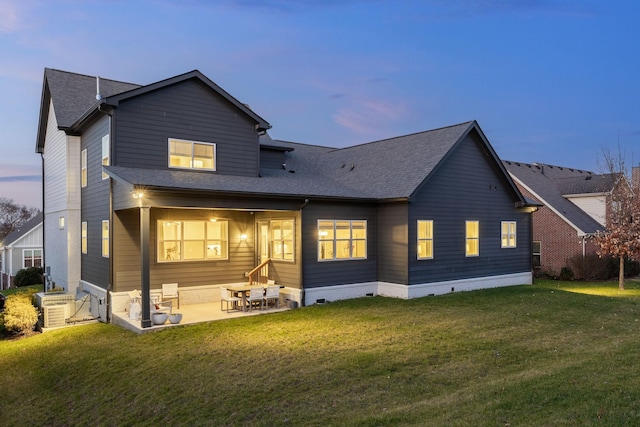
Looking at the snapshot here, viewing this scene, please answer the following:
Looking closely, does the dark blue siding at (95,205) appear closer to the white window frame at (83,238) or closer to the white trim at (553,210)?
the white window frame at (83,238)

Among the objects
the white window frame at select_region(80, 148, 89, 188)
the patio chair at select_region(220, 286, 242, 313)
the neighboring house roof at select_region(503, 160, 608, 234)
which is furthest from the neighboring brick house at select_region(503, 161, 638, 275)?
the white window frame at select_region(80, 148, 89, 188)

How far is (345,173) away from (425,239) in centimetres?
457

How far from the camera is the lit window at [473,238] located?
17.3 m

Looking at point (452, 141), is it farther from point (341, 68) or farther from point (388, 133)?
point (388, 133)

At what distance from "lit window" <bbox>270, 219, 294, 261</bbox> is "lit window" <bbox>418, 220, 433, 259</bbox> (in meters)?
4.38

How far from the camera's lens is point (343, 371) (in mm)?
7645

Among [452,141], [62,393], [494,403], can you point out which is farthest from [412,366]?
[452,141]

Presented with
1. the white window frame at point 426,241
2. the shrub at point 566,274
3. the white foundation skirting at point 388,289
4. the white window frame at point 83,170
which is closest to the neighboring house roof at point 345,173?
the white window frame at point 426,241

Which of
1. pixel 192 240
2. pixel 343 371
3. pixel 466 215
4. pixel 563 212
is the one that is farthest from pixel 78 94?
pixel 563 212

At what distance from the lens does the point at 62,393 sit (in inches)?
322

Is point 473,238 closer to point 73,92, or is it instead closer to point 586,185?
point 586,185

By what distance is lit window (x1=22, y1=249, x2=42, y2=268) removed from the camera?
1361 inches

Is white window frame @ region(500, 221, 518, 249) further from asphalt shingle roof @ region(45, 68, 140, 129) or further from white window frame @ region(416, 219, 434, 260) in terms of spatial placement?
asphalt shingle roof @ region(45, 68, 140, 129)

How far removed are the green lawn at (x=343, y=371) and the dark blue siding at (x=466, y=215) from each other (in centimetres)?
351
